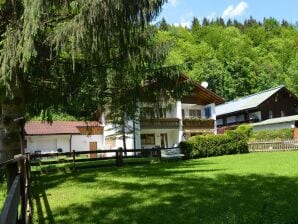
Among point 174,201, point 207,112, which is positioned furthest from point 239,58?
point 174,201

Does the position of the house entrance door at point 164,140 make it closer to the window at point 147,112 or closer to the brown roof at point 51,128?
the brown roof at point 51,128

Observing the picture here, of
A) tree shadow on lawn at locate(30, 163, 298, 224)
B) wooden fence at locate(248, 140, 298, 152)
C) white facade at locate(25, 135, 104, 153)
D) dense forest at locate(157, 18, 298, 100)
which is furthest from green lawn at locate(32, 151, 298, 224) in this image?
dense forest at locate(157, 18, 298, 100)

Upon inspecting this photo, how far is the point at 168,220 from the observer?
7.73 metres

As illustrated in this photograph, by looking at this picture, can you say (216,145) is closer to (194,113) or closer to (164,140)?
(164,140)

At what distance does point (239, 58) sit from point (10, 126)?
2920 inches

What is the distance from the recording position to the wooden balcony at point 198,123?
4269 centimetres

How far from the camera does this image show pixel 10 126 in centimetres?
1363

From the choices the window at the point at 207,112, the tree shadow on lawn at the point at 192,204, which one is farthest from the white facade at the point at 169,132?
the tree shadow on lawn at the point at 192,204

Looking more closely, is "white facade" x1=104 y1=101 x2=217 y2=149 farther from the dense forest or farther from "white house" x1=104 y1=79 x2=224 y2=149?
the dense forest

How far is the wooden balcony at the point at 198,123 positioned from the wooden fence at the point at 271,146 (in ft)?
33.2

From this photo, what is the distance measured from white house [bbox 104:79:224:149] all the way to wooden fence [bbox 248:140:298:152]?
9.23 metres

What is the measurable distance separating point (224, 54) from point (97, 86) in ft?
239

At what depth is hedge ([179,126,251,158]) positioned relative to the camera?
28.9 metres

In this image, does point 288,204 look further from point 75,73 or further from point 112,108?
point 112,108
